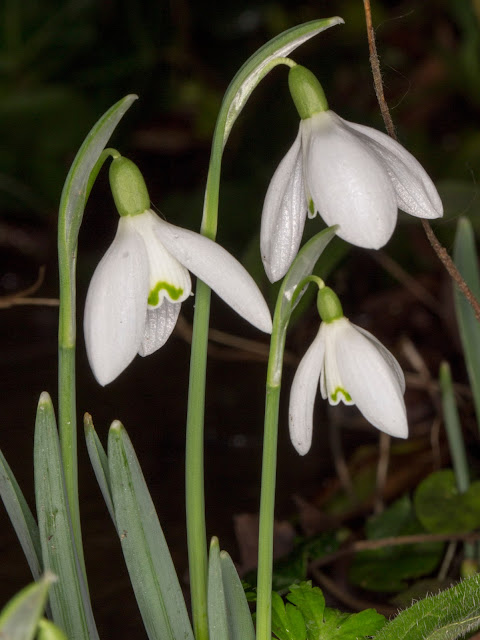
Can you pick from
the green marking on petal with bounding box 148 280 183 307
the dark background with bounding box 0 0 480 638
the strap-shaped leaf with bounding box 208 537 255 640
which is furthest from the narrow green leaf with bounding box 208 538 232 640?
the dark background with bounding box 0 0 480 638

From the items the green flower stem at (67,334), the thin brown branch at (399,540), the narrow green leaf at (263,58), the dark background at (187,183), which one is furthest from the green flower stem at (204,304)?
the thin brown branch at (399,540)

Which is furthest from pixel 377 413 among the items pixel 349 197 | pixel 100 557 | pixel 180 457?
→ pixel 180 457

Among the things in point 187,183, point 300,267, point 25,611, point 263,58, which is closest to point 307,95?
point 263,58

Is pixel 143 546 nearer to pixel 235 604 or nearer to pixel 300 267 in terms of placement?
pixel 235 604

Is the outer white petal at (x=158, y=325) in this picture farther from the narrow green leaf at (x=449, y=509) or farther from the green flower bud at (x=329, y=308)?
the narrow green leaf at (x=449, y=509)

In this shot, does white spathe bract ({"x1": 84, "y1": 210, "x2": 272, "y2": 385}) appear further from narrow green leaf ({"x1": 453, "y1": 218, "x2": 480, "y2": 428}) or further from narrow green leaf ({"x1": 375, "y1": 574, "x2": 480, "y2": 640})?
narrow green leaf ({"x1": 453, "y1": 218, "x2": 480, "y2": 428})
